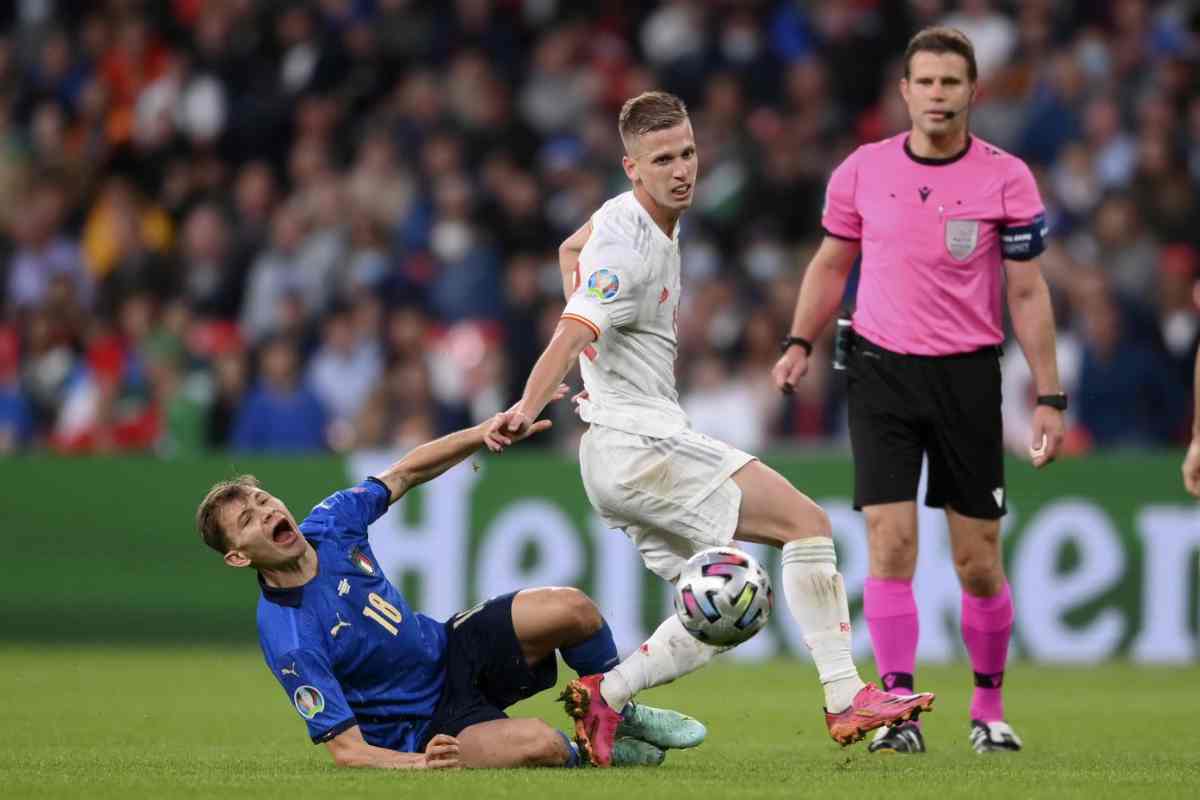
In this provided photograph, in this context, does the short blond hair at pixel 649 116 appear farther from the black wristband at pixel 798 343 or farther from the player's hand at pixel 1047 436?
the player's hand at pixel 1047 436

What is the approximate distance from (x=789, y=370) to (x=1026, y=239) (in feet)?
3.19

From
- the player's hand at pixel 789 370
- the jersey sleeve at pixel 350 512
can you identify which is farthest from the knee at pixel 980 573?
the jersey sleeve at pixel 350 512

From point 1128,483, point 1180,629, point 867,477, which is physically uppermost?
point 867,477

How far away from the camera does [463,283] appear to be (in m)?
14.8

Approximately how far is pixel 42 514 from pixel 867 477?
7.52 m

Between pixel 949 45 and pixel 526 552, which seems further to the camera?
pixel 526 552

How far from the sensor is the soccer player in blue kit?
250 inches

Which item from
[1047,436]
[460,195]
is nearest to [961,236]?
[1047,436]

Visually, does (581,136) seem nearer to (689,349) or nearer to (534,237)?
(534,237)

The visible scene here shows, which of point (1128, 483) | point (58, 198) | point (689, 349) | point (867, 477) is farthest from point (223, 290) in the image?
point (867, 477)

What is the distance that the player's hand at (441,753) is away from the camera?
6301mm

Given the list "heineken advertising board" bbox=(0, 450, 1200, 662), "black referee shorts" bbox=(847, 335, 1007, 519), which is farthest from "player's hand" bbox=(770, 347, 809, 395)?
"heineken advertising board" bbox=(0, 450, 1200, 662)

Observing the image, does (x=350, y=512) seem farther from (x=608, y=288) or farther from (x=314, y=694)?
(x=608, y=288)

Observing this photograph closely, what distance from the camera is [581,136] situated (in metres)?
16.2
